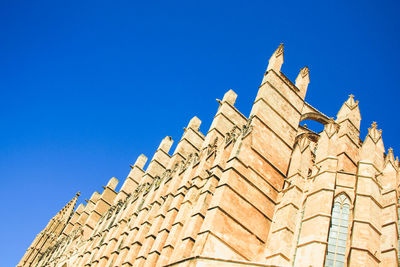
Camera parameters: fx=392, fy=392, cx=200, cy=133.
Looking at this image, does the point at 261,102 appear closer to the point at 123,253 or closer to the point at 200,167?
the point at 200,167

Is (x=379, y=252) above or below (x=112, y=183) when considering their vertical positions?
below

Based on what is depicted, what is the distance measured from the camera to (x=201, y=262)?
9852mm

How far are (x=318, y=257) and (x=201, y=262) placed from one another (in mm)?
2862

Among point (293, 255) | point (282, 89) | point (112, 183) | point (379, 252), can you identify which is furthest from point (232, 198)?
point (112, 183)

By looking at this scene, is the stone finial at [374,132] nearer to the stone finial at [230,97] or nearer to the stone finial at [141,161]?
the stone finial at [230,97]

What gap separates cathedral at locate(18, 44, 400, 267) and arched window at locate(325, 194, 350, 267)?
3 cm

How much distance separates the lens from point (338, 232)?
35.1ft

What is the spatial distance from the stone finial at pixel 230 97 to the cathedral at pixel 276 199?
0.94 metres

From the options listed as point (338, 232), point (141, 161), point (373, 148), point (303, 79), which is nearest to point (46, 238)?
point (141, 161)

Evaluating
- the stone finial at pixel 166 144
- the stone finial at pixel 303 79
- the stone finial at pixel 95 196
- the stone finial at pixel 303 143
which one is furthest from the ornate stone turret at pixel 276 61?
the stone finial at pixel 95 196

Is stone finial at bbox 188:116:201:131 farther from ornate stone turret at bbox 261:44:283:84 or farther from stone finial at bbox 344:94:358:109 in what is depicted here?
stone finial at bbox 344:94:358:109

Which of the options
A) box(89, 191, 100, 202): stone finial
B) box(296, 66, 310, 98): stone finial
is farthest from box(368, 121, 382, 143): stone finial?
box(89, 191, 100, 202): stone finial

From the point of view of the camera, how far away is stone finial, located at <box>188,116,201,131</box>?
23.1 meters

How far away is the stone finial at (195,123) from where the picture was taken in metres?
23.1
